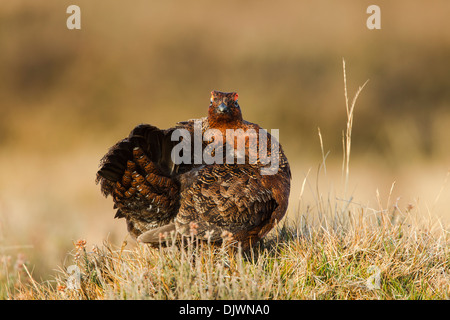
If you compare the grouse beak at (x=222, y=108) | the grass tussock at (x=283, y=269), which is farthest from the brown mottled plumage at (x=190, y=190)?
the grass tussock at (x=283, y=269)

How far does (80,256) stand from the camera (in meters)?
4.12

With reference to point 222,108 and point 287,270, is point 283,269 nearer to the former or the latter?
point 287,270

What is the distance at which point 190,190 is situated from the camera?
4.18 metres

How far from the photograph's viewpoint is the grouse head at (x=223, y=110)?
173 inches

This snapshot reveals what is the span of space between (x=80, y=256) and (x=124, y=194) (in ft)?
2.25

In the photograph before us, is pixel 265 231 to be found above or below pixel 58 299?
above

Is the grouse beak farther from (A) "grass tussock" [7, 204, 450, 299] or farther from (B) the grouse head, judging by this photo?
(A) "grass tussock" [7, 204, 450, 299]

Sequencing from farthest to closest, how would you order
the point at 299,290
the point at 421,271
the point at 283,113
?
the point at 283,113
the point at 421,271
the point at 299,290

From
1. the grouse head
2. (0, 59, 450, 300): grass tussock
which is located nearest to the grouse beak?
the grouse head

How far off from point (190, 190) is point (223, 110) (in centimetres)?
77

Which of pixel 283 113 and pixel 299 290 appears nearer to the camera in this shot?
pixel 299 290

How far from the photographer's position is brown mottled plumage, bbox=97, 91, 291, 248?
3857mm
